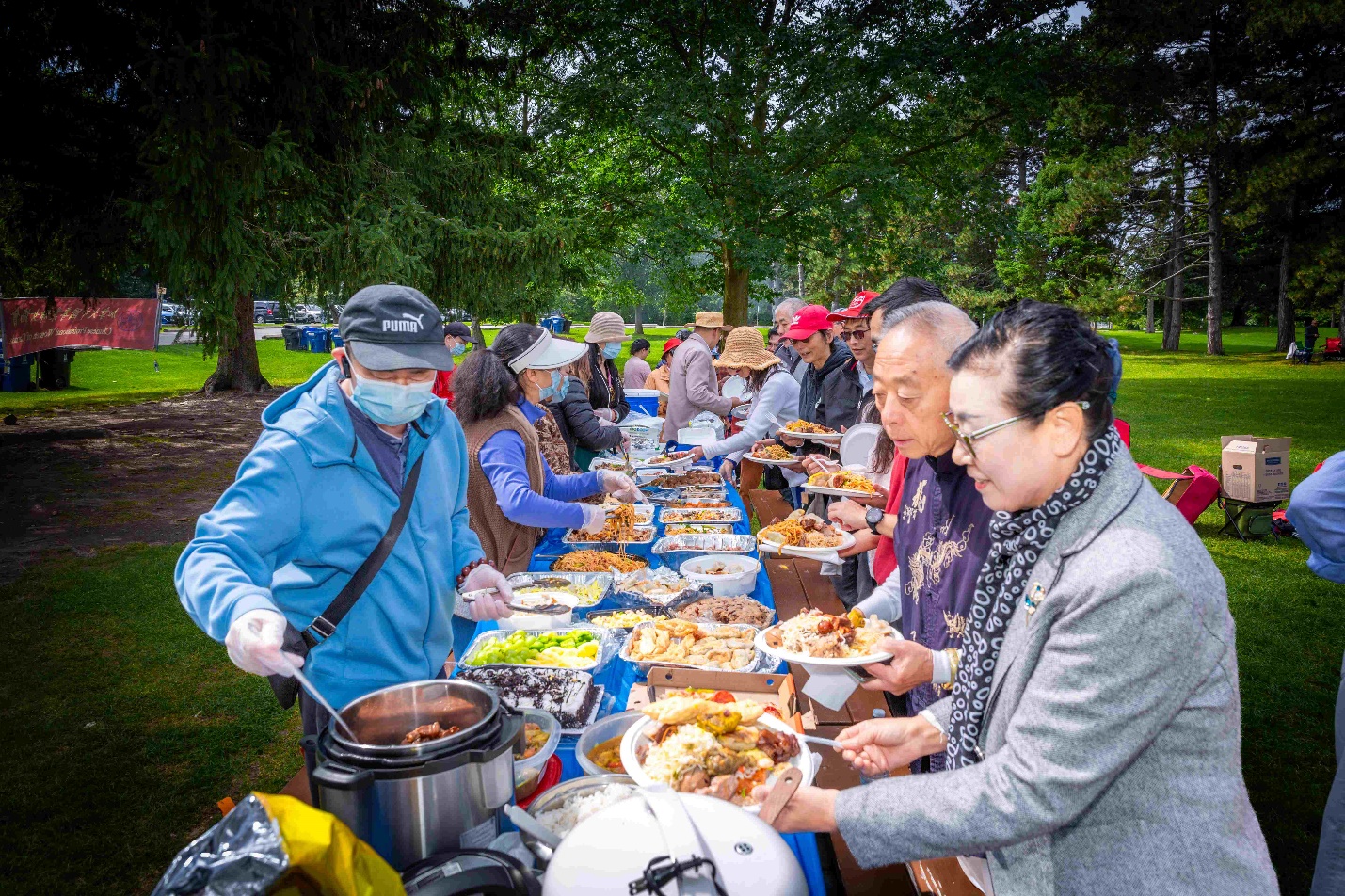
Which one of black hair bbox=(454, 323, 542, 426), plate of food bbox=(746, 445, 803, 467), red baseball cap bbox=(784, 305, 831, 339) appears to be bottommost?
plate of food bbox=(746, 445, 803, 467)

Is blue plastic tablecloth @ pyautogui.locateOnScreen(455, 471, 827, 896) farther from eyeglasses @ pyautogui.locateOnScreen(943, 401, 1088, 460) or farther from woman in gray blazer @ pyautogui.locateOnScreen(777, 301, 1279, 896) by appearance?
eyeglasses @ pyautogui.locateOnScreen(943, 401, 1088, 460)

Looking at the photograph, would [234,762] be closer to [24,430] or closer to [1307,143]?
[24,430]

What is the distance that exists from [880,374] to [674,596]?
138 cm

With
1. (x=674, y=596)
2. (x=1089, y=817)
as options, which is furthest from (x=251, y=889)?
(x=674, y=596)

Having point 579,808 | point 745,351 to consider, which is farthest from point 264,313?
point 579,808

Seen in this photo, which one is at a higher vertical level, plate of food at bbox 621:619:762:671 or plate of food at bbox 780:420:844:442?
plate of food at bbox 780:420:844:442

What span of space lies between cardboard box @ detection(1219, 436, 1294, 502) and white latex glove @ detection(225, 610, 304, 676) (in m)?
9.33

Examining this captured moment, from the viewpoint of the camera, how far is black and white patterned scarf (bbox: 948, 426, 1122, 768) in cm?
139

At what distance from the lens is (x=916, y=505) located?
255cm

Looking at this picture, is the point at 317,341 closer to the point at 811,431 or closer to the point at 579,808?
the point at 811,431

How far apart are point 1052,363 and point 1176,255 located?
41715 mm

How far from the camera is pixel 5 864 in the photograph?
3613mm

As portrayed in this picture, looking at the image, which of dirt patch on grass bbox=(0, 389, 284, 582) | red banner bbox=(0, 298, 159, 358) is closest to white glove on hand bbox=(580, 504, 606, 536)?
dirt patch on grass bbox=(0, 389, 284, 582)

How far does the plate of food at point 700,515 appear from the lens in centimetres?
490
